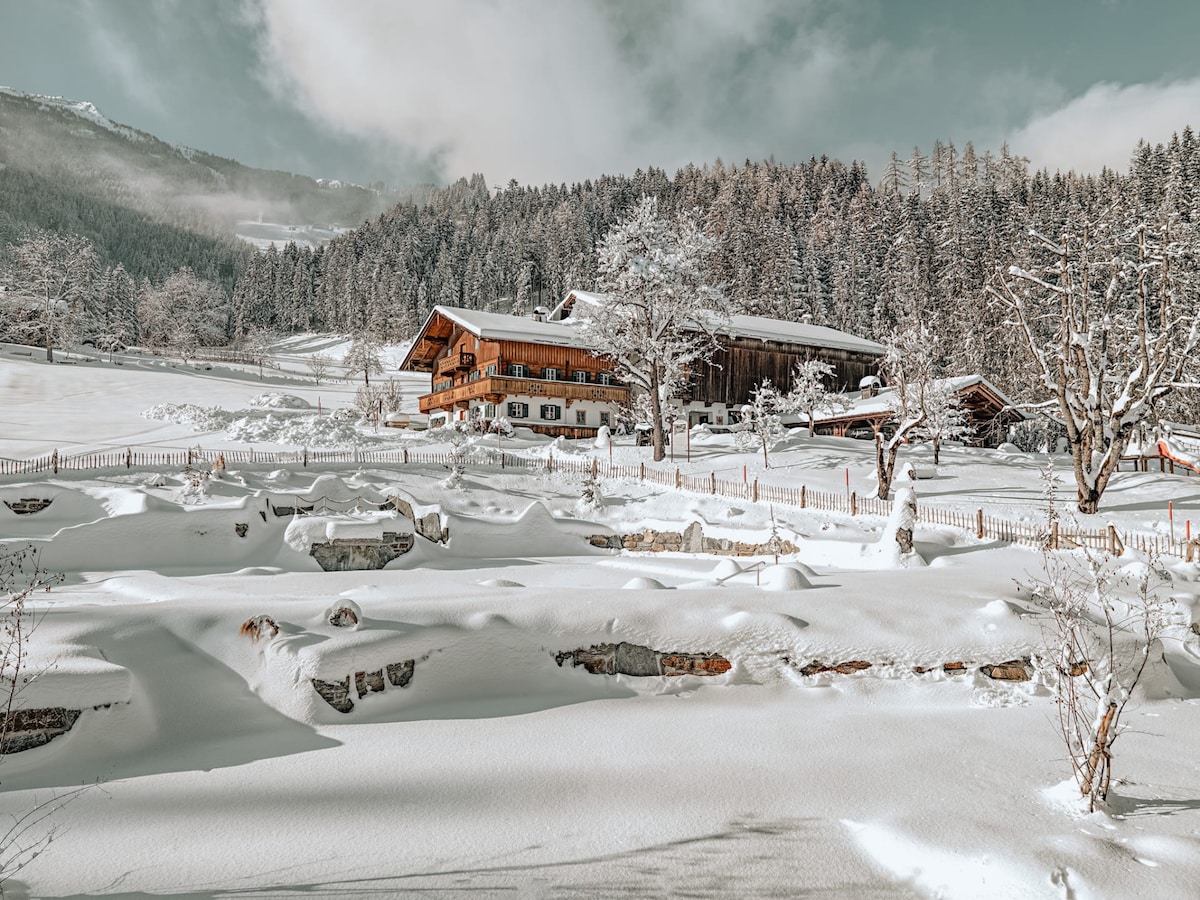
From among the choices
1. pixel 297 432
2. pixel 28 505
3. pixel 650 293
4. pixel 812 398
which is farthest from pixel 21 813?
pixel 812 398

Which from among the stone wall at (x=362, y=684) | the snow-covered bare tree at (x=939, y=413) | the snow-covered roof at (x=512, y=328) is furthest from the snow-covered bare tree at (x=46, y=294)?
the snow-covered bare tree at (x=939, y=413)

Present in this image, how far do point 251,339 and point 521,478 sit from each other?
88802 millimetres

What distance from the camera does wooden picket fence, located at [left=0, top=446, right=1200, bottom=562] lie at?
1798 cm

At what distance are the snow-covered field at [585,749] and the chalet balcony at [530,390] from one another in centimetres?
3063

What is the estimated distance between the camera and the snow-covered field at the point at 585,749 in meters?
5.01

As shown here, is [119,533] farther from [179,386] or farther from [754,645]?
[179,386]

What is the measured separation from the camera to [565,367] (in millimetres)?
47250

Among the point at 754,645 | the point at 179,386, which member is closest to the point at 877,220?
the point at 179,386

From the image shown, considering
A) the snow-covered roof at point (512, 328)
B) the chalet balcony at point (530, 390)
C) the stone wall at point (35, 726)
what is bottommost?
the stone wall at point (35, 726)

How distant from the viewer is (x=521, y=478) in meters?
29.9

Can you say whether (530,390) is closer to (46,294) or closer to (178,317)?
(46,294)

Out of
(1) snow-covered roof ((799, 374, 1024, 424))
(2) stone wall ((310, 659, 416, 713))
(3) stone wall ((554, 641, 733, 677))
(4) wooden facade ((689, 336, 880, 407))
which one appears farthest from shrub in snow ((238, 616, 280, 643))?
(4) wooden facade ((689, 336, 880, 407))

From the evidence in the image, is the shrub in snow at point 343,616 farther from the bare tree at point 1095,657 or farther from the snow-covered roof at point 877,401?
the snow-covered roof at point 877,401

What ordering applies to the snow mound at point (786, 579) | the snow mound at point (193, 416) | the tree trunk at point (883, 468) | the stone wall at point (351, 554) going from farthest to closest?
the snow mound at point (193, 416) → the tree trunk at point (883, 468) → the stone wall at point (351, 554) → the snow mound at point (786, 579)
